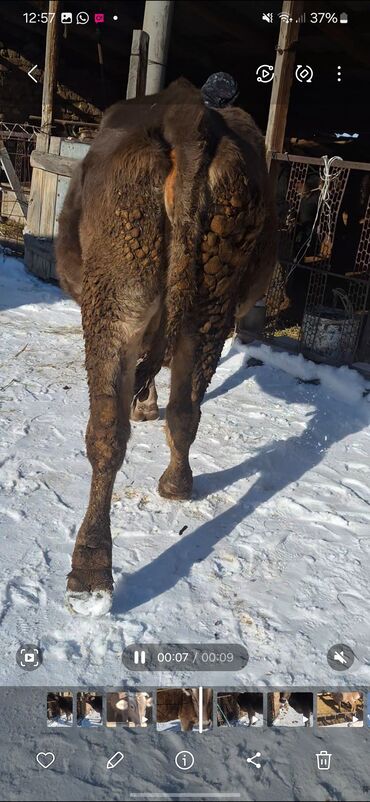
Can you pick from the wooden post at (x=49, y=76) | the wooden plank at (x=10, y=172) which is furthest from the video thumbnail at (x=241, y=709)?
the wooden plank at (x=10, y=172)

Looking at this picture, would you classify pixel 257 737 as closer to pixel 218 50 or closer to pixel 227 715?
pixel 227 715

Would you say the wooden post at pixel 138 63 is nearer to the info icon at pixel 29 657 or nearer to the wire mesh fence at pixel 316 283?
the wire mesh fence at pixel 316 283

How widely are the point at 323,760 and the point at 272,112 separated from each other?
5.47 meters

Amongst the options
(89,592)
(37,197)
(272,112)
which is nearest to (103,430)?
(89,592)

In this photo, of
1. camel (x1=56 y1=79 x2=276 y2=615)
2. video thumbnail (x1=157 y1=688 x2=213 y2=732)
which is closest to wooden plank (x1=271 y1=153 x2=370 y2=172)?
camel (x1=56 y1=79 x2=276 y2=615)

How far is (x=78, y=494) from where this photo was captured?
3.21 metres

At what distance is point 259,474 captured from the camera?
3703 millimetres

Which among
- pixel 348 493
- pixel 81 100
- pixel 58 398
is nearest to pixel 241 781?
pixel 348 493

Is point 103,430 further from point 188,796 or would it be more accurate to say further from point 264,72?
point 264,72

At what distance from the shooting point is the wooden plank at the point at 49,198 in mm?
7543

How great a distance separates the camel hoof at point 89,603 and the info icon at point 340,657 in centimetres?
81

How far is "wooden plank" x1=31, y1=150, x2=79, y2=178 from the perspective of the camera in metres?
7.31

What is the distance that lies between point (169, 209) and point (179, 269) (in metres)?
0.22

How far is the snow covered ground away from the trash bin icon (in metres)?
0.40
